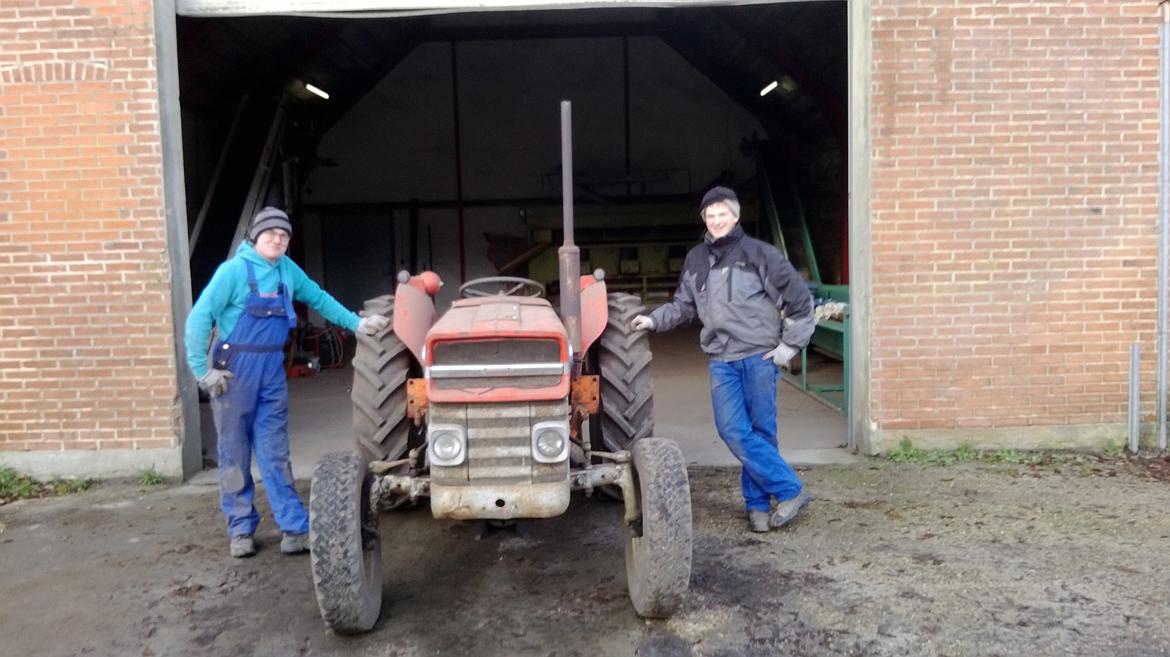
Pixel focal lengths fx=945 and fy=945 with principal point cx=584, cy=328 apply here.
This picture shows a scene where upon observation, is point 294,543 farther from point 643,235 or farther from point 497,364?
point 643,235

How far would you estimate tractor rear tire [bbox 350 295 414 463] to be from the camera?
4480 millimetres

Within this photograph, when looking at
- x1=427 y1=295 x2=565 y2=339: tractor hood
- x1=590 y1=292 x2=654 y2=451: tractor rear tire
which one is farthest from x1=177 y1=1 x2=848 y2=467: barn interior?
x1=427 y1=295 x2=565 y2=339: tractor hood

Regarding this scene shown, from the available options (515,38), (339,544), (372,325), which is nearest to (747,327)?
(372,325)

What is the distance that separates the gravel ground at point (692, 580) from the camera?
3541mm

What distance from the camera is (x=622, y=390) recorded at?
459cm

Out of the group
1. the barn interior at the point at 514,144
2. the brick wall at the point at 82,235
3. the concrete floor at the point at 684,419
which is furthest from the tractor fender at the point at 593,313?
the barn interior at the point at 514,144

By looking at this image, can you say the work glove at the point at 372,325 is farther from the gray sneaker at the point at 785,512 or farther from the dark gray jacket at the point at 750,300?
the gray sneaker at the point at 785,512

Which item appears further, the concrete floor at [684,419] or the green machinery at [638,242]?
the green machinery at [638,242]

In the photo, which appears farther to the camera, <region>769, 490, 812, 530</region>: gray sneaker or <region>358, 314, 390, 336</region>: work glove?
<region>769, 490, 812, 530</region>: gray sneaker

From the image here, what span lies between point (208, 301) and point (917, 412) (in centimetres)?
422

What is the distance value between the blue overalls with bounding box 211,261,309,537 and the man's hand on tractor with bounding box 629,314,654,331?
1679 mm

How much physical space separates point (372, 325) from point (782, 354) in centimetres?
198

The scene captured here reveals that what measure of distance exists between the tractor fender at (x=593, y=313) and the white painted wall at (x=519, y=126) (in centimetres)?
1069

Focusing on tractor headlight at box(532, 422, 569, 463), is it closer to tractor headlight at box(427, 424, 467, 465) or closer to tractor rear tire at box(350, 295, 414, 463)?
tractor headlight at box(427, 424, 467, 465)
